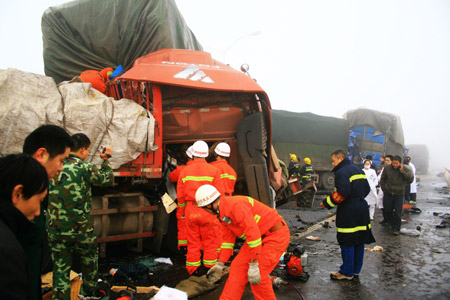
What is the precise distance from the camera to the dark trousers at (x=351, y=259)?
→ 3738 millimetres

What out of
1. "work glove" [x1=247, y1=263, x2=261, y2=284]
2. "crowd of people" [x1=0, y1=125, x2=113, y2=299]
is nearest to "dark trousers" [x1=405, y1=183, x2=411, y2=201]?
"work glove" [x1=247, y1=263, x2=261, y2=284]

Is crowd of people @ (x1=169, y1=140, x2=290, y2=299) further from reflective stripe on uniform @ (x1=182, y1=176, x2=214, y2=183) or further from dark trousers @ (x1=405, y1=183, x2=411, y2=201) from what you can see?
dark trousers @ (x1=405, y1=183, x2=411, y2=201)

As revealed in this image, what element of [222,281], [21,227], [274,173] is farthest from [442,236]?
[21,227]

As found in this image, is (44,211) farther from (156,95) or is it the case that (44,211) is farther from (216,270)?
(156,95)

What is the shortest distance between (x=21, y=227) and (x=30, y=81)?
118 inches

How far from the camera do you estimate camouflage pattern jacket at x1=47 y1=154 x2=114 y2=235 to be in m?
2.71

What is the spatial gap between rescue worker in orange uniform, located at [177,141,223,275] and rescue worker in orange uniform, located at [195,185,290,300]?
2.98 feet

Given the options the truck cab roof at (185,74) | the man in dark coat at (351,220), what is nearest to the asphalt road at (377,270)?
the man in dark coat at (351,220)

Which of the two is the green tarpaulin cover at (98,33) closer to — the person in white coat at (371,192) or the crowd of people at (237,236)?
the crowd of people at (237,236)

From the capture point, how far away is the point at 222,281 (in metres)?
3.71

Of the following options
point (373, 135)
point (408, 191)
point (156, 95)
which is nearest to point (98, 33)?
point (156, 95)

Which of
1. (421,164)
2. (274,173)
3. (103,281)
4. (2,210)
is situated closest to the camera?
(2,210)

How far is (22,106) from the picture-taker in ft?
10.9

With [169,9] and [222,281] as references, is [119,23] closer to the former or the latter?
[169,9]
